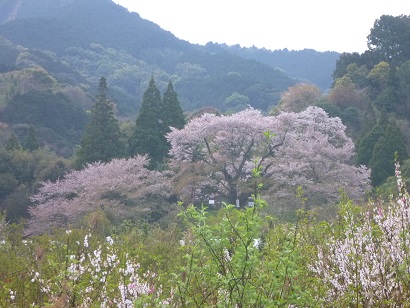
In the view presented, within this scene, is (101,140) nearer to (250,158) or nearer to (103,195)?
(103,195)

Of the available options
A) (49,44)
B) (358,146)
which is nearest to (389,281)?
(358,146)

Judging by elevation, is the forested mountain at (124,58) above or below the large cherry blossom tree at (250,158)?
below

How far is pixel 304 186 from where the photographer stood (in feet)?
66.9

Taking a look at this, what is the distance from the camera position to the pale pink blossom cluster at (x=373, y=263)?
3.23 meters

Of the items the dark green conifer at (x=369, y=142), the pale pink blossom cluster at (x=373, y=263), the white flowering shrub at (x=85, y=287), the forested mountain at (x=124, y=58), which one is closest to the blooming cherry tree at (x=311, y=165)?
the dark green conifer at (x=369, y=142)

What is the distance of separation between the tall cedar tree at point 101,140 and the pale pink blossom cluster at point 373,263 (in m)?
21.5

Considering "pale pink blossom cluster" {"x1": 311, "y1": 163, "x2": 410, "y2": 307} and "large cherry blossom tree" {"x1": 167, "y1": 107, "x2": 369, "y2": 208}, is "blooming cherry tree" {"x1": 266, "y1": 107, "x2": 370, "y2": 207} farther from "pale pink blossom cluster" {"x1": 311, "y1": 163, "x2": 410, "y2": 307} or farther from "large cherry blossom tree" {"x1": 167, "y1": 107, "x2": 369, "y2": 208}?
"pale pink blossom cluster" {"x1": 311, "y1": 163, "x2": 410, "y2": 307}

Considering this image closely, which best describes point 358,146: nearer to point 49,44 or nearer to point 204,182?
point 204,182

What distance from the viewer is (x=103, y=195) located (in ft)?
67.2

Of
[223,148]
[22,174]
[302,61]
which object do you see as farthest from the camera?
[302,61]

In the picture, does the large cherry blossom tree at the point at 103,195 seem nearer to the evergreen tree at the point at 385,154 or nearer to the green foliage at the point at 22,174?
the green foliage at the point at 22,174

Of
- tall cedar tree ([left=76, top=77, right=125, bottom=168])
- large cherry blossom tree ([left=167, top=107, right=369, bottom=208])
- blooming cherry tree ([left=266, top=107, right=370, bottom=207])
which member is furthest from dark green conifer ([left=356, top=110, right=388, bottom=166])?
tall cedar tree ([left=76, top=77, right=125, bottom=168])

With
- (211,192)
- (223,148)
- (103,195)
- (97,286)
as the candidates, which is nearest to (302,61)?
(223,148)

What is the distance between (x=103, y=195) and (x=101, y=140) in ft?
17.0
